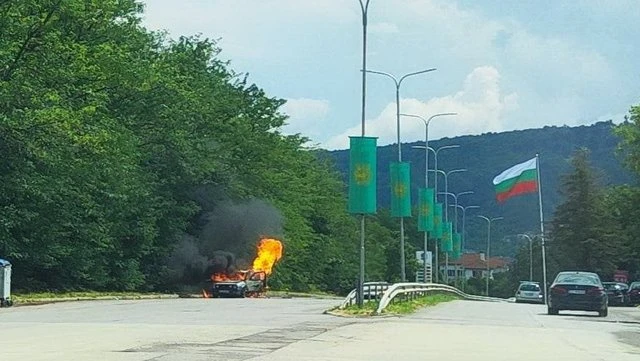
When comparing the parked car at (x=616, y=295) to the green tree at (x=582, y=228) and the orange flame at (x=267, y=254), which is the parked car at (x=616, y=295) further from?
the green tree at (x=582, y=228)

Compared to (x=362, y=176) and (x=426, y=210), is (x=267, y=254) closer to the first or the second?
(x=426, y=210)

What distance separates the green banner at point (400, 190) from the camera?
41625 millimetres

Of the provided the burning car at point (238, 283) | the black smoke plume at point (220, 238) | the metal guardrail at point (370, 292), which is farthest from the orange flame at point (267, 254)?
the metal guardrail at point (370, 292)

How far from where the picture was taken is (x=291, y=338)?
20188 millimetres

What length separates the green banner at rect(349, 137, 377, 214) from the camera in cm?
3120

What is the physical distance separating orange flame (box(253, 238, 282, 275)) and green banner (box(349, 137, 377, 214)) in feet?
113

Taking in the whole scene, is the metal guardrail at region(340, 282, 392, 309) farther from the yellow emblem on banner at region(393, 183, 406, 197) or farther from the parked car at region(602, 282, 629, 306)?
the parked car at region(602, 282, 629, 306)

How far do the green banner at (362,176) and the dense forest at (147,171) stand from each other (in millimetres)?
11773

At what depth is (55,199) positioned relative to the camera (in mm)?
42844

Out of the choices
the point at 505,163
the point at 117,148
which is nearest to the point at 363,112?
the point at 117,148

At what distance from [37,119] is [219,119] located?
2682 cm

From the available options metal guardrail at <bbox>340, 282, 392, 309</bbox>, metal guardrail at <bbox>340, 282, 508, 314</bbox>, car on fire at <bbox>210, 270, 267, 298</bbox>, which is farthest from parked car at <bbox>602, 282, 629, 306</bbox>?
metal guardrail at <bbox>340, 282, 392, 309</bbox>

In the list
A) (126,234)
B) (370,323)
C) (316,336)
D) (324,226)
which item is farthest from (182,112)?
(324,226)

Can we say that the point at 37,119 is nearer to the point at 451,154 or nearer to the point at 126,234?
the point at 126,234
